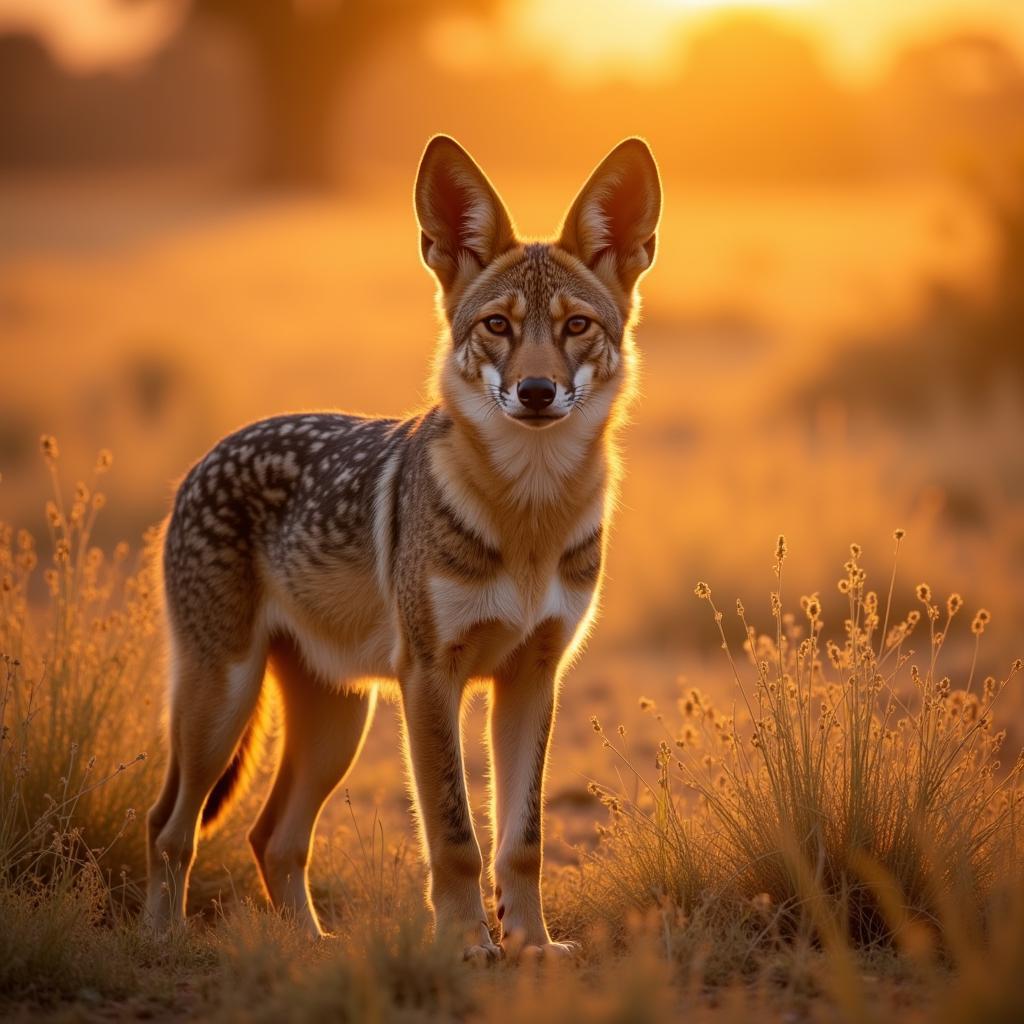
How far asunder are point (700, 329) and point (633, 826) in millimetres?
21053

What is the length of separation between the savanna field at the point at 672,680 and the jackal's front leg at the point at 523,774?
0.25 meters

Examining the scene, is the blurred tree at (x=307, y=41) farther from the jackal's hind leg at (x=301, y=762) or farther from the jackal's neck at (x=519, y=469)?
the jackal's neck at (x=519, y=469)

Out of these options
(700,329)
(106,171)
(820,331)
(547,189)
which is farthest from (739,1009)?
(106,171)

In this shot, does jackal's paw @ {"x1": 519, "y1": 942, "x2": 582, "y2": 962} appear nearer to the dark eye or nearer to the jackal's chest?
the jackal's chest

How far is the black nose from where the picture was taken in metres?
4.53

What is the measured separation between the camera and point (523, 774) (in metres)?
4.88

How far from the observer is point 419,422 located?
529cm

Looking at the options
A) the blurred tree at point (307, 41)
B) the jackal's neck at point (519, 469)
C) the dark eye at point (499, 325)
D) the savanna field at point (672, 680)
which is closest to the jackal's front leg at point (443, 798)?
the savanna field at point (672, 680)

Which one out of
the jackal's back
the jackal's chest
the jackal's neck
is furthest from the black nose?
the jackal's back

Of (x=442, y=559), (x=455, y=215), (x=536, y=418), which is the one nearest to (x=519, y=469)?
(x=536, y=418)

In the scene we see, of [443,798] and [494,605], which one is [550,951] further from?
[494,605]

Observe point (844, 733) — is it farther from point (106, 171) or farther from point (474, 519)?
point (106, 171)

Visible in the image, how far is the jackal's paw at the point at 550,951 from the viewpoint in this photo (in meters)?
4.39

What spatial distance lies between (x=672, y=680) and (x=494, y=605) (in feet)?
16.4
